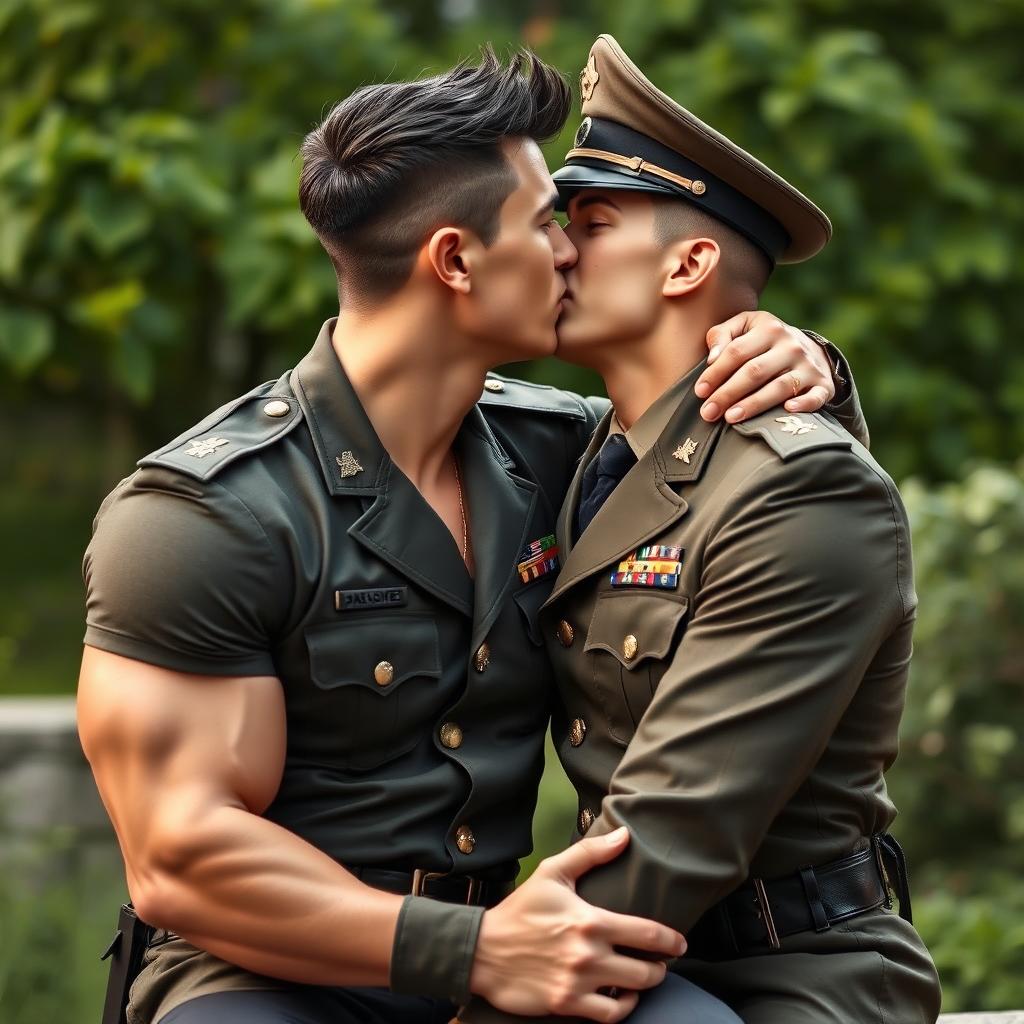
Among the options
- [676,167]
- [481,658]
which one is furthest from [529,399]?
[481,658]

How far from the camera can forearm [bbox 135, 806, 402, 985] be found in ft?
8.70

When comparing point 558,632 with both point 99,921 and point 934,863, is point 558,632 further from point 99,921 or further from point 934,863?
point 99,921

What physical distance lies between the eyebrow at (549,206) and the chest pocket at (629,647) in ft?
2.29

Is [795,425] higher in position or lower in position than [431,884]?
Result: higher

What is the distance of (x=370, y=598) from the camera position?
9.54 feet

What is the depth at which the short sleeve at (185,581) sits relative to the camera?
2.68 m

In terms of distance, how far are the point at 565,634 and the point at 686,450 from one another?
1.27 ft

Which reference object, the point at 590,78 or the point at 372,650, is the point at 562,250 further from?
the point at 372,650

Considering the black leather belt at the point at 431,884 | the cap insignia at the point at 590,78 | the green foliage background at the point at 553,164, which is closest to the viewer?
the black leather belt at the point at 431,884

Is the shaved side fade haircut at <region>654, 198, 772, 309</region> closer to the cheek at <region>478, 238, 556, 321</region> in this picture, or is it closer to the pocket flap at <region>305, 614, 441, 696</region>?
the cheek at <region>478, 238, 556, 321</region>

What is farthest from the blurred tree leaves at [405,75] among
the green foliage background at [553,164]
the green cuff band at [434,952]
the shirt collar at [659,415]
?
the green cuff band at [434,952]

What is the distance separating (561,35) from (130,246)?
1.87m

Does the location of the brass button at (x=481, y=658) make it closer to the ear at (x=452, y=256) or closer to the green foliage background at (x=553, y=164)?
the ear at (x=452, y=256)

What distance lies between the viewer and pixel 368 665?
2.89 m
